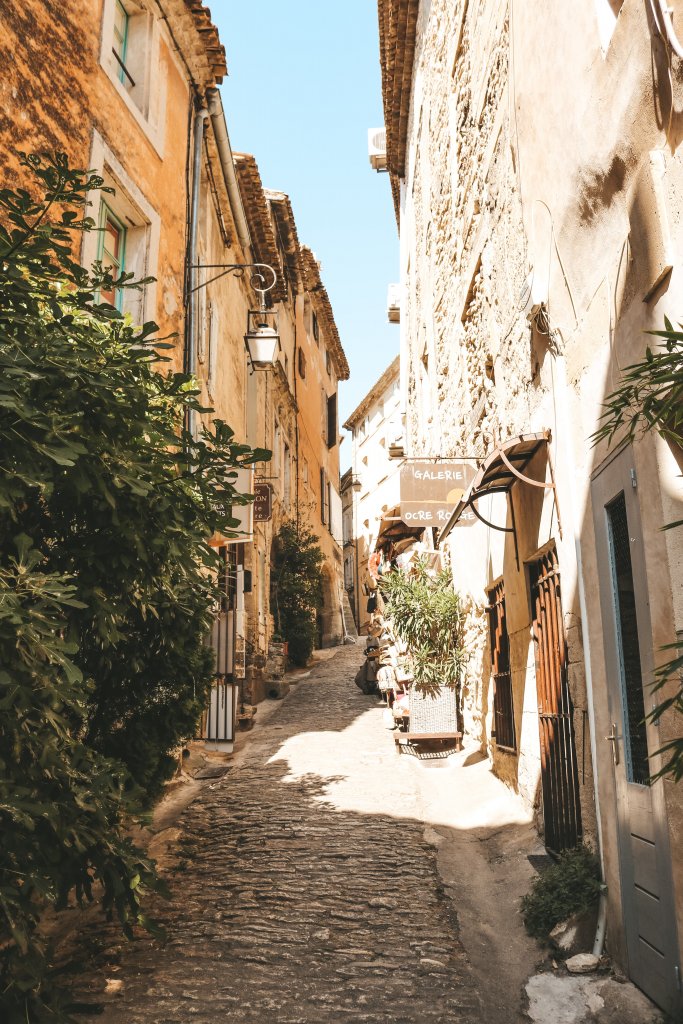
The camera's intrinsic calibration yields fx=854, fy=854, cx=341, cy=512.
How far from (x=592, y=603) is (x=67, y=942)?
3.59m

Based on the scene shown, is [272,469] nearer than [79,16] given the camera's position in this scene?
No

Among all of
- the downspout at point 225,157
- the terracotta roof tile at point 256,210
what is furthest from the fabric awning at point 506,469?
the terracotta roof tile at point 256,210

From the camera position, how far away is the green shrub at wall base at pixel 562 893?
457 centimetres

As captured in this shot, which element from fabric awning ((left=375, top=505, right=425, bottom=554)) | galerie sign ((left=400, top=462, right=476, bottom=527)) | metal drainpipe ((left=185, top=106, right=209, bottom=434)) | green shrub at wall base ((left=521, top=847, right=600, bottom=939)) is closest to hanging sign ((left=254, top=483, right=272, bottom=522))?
fabric awning ((left=375, top=505, right=425, bottom=554))

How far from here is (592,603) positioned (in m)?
4.68

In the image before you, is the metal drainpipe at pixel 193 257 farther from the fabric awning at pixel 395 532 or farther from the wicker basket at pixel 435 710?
the wicker basket at pixel 435 710

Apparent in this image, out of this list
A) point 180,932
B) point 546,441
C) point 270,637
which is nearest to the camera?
point 180,932

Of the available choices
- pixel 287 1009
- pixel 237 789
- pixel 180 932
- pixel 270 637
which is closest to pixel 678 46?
pixel 287 1009

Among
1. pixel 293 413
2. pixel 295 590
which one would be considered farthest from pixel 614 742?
pixel 293 413

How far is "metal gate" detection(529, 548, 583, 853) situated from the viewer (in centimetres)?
529

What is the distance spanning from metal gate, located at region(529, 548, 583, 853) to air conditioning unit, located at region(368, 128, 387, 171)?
56.8ft

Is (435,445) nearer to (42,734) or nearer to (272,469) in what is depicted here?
(272,469)

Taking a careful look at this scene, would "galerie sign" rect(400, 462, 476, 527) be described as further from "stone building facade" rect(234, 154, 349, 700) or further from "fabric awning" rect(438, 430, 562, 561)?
"stone building facade" rect(234, 154, 349, 700)

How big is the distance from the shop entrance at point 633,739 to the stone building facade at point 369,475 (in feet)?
91.4
